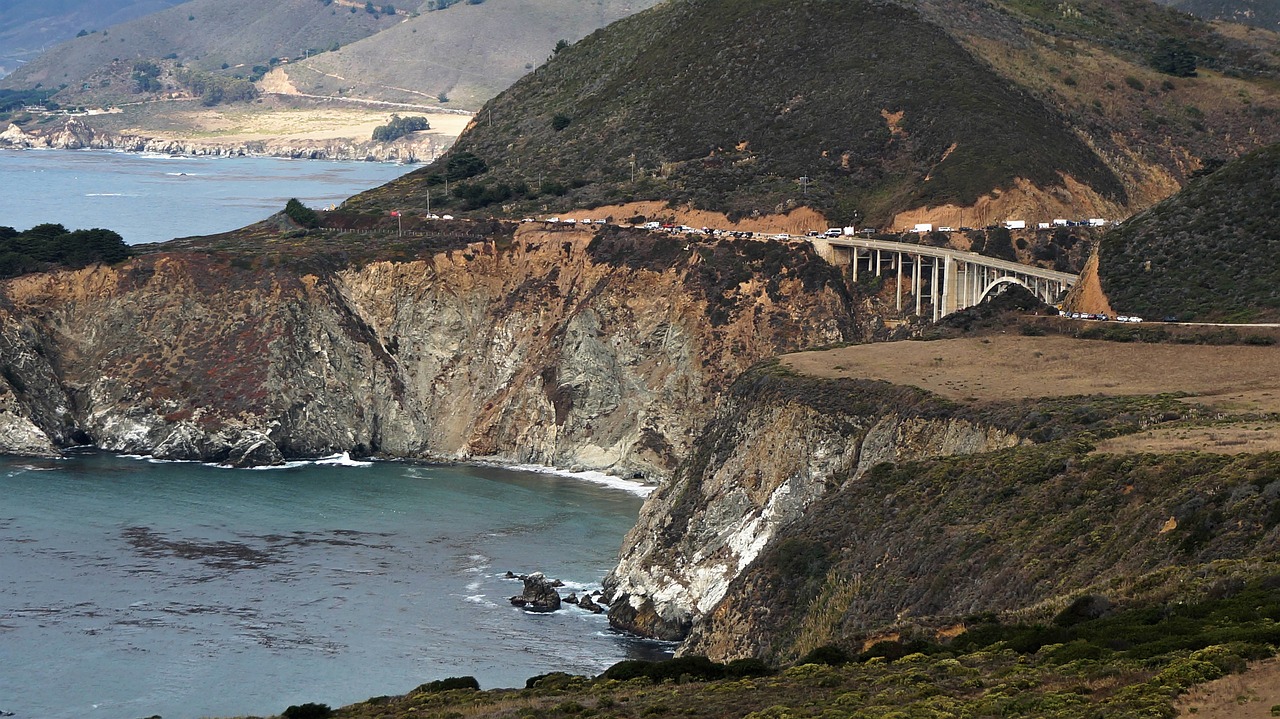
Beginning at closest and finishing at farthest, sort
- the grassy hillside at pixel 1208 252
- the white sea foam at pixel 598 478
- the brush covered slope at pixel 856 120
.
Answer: the grassy hillside at pixel 1208 252 → the white sea foam at pixel 598 478 → the brush covered slope at pixel 856 120

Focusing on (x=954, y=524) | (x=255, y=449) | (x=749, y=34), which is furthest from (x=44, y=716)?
(x=749, y=34)

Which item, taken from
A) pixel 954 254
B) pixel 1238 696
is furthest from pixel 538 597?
pixel 1238 696

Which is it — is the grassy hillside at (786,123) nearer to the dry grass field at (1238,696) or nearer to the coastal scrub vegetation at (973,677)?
the coastal scrub vegetation at (973,677)

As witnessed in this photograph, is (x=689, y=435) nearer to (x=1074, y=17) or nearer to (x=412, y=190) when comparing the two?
(x=412, y=190)

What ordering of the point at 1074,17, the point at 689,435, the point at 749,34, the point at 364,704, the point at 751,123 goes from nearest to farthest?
the point at 364,704 < the point at 689,435 < the point at 751,123 < the point at 749,34 < the point at 1074,17

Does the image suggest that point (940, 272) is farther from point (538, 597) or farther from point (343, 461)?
point (538, 597)

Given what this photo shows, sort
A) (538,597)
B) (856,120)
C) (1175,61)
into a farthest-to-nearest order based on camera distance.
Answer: (1175,61)
(856,120)
(538,597)

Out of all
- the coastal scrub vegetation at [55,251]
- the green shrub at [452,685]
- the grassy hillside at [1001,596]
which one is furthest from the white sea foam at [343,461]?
the green shrub at [452,685]
